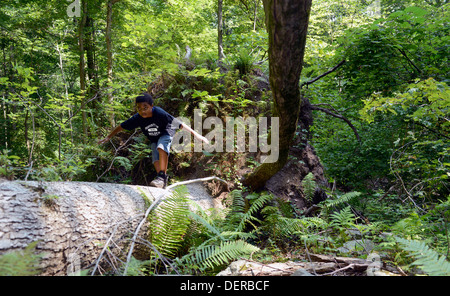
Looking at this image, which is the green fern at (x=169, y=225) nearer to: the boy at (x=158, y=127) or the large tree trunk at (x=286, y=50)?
the boy at (x=158, y=127)

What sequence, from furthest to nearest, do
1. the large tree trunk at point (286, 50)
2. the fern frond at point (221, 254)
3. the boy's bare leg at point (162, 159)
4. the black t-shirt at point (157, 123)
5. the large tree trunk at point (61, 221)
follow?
the black t-shirt at point (157, 123) → the boy's bare leg at point (162, 159) → the fern frond at point (221, 254) → the large tree trunk at point (286, 50) → the large tree trunk at point (61, 221)

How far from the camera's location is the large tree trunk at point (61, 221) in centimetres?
205

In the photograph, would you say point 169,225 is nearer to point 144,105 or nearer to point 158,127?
point 158,127

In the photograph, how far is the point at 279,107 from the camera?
337 cm

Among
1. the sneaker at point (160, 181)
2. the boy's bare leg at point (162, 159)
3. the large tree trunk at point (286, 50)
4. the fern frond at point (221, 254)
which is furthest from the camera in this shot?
the boy's bare leg at point (162, 159)

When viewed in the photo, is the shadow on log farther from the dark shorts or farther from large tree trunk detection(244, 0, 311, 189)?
large tree trunk detection(244, 0, 311, 189)

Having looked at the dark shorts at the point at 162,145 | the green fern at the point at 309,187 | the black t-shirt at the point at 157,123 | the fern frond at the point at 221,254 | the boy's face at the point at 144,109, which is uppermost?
the boy's face at the point at 144,109

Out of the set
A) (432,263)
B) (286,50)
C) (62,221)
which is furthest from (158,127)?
(432,263)

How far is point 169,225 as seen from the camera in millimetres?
2938

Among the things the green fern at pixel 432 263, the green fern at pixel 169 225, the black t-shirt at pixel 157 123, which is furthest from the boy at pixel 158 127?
the green fern at pixel 432 263

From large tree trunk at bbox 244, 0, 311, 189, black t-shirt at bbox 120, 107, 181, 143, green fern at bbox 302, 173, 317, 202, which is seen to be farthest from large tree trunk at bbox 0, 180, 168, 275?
green fern at bbox 302, 173, 317, 202

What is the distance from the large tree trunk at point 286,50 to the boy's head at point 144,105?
2487 mm

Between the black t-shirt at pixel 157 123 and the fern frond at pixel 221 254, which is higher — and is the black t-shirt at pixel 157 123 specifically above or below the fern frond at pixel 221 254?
above
